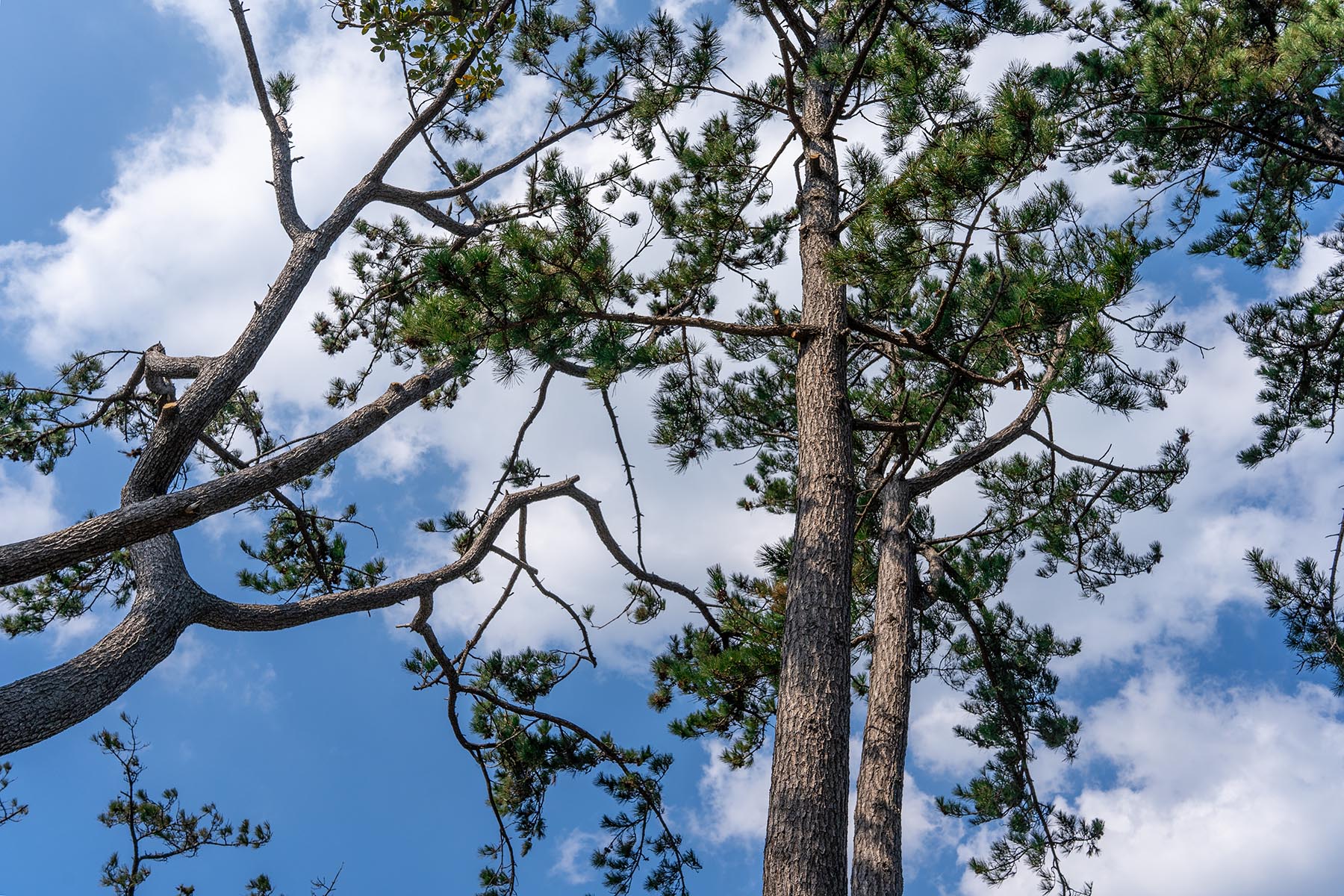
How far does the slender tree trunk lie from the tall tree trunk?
30.9 inches

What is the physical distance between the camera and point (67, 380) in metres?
5.62

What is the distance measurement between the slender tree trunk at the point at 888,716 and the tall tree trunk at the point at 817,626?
2.57ft

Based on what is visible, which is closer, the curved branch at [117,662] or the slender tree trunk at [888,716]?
the curved branch at [117,662]

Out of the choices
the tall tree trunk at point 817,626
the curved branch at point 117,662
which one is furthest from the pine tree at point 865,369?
the curved branch at point 117,662

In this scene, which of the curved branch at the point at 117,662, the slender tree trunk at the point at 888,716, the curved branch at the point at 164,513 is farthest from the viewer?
the slender tree trunk at the point at 888,716

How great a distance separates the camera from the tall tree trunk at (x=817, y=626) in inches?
132

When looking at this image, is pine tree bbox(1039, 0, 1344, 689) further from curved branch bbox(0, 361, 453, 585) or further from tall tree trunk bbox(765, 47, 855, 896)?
curved branch bbox(0, 361, 453, 585)

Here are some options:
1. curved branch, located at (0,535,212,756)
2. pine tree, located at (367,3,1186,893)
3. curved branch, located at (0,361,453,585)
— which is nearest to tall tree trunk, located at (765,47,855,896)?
pine tree, located at (367,3,1186,893)

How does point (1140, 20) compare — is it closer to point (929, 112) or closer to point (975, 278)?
point (929, 112)

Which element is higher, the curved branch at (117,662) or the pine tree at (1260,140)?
the pine tree at (1260,140)

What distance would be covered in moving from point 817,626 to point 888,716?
0.99 meters

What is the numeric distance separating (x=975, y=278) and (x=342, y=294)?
4718 mm

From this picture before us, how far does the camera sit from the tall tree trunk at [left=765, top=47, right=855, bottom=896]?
11.0 feet

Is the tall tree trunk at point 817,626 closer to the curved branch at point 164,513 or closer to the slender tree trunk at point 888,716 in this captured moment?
the slender tree trunk at point 888,716
